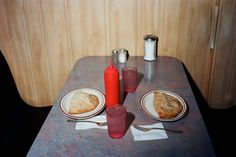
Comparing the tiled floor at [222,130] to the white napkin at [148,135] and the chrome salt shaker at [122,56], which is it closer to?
the white napkin at [148,135]

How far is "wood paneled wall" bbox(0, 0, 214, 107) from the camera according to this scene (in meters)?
1.81

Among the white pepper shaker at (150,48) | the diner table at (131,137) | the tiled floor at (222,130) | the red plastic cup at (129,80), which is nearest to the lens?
the diner table at (131,137)

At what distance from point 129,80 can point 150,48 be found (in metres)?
0.45

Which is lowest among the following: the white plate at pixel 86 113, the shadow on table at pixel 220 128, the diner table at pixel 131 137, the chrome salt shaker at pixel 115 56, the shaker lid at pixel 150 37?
the shadow on table at pixel 220 128

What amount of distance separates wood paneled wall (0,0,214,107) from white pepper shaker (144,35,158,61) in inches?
4.4

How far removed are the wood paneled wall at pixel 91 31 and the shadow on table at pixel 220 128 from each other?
9.1 inches

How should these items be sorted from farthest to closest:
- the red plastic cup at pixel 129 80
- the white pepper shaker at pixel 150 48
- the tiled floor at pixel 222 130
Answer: the white pepper shaker at pixel 150 48 < the tiled floor at pixel 222 130 < the red plastic cup at pixel 129 80

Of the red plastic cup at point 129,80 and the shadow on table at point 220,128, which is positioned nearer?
the red plastic cup at point 129,80

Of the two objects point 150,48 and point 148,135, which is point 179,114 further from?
A: point 150,48

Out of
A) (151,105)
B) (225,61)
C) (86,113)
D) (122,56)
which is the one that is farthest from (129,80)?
(225,61)

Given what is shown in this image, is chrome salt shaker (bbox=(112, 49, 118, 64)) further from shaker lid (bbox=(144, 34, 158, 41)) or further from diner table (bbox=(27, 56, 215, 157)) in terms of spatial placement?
diner table (bbox=(27, 56, 215, 157))

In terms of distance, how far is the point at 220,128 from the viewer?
5.53 feet

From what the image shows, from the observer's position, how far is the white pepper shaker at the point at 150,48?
1766mm

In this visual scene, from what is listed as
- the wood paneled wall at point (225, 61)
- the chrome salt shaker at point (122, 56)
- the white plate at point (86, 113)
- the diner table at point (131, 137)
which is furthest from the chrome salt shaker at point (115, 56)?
the wood paneled wall at point (225, 61)
